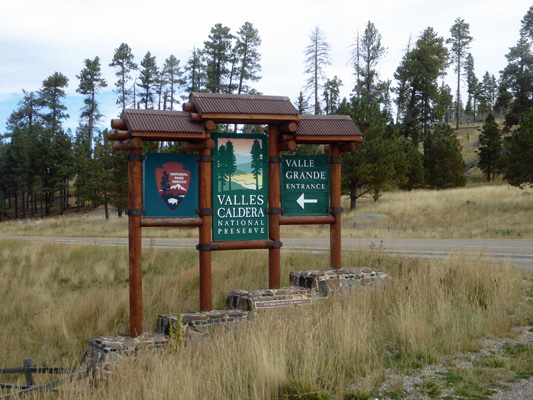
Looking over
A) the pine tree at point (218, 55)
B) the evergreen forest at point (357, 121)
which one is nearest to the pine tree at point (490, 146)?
the evergreen forest at point (357, 121)

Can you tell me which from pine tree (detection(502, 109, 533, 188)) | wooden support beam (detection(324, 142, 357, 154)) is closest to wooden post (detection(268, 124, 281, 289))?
wooden support beam (detection(324, 142, 357, 154))

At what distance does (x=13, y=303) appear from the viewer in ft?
39.0

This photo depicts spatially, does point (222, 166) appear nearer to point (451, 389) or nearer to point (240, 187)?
point (240, 187)

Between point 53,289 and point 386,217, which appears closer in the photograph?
point 53,289

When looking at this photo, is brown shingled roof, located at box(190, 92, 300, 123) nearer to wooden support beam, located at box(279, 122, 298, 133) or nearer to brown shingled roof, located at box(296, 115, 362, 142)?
wooden support beam, located at box(279, 122, 298, 133)

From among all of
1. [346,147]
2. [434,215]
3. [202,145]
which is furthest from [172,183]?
[434,215]

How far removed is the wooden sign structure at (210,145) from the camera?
24.9ft

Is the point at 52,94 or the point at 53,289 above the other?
the point at 52,94

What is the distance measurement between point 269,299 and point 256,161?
2309mm

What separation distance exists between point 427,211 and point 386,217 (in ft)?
8.78

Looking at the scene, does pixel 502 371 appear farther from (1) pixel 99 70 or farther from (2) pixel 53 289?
(1) pixel 99 70

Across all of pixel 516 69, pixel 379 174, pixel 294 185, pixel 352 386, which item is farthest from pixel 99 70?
pixel 352 386

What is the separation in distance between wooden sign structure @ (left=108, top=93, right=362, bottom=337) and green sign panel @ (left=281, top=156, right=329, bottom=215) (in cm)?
12

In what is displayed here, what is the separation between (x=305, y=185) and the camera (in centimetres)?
916
